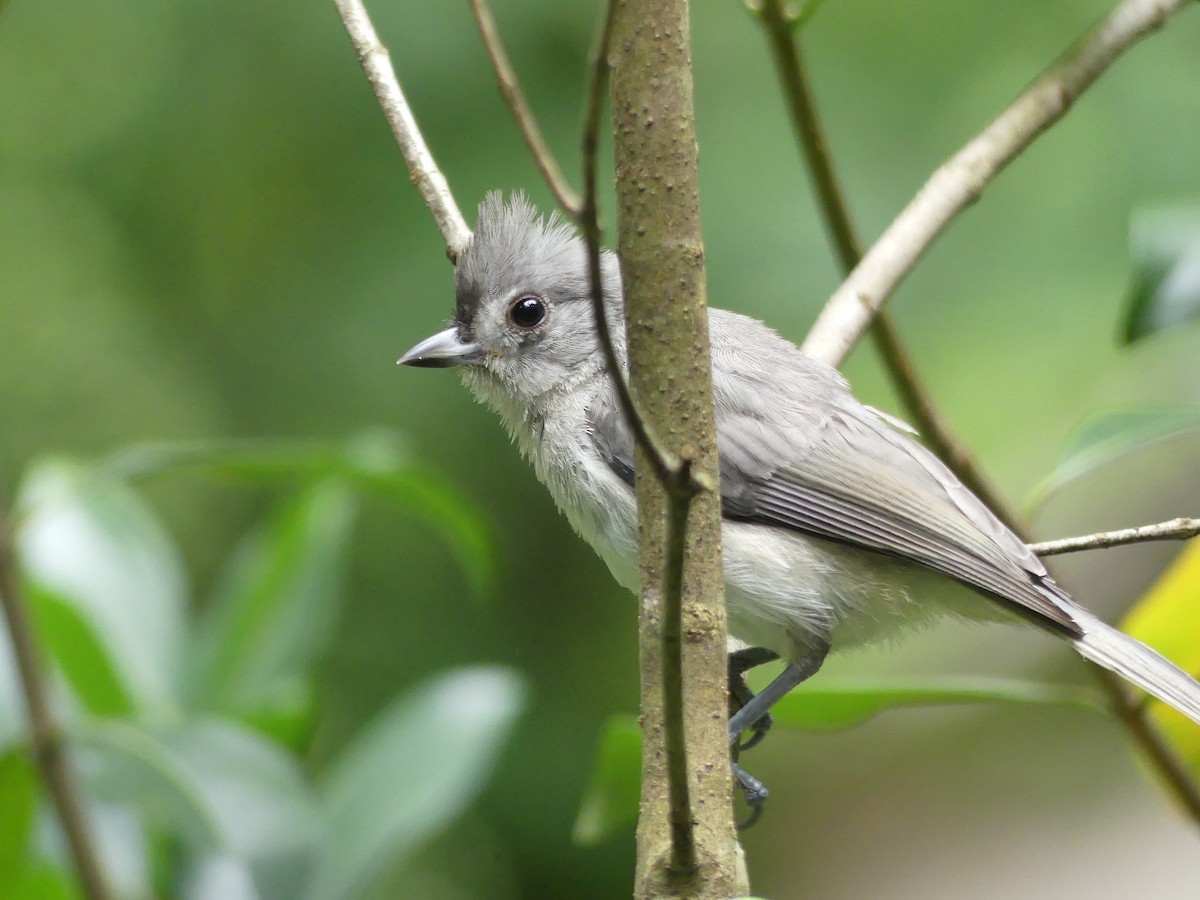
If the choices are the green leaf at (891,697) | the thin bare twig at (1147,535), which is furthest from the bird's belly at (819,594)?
the thin bare twig at (1147,535)

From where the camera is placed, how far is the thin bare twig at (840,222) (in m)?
2.59

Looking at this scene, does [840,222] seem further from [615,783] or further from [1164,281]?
[615,783]

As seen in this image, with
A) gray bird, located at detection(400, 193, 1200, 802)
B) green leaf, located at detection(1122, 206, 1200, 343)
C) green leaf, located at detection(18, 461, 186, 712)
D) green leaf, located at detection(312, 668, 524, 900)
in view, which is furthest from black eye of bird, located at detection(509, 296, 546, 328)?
green leaf, located at detection(1122, 206, 1200, 343)

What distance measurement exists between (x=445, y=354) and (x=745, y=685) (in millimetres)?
1064

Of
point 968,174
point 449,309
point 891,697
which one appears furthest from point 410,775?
point 449,309

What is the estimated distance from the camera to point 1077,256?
474 centimetres

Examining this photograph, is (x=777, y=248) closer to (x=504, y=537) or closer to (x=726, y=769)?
(x=504, y=537)

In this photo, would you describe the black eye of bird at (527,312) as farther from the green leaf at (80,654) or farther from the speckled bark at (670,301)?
the speckled bark at (670,301)

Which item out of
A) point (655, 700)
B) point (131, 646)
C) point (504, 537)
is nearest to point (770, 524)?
point (655, 700)

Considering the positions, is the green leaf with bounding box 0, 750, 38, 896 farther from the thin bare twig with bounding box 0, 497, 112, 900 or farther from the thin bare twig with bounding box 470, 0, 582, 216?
the thin bare twig with bounding box 470, 0, 582, 216

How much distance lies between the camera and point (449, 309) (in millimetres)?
4637

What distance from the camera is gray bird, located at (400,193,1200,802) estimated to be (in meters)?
2.71

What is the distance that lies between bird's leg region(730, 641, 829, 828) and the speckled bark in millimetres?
687

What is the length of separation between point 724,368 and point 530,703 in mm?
2346
